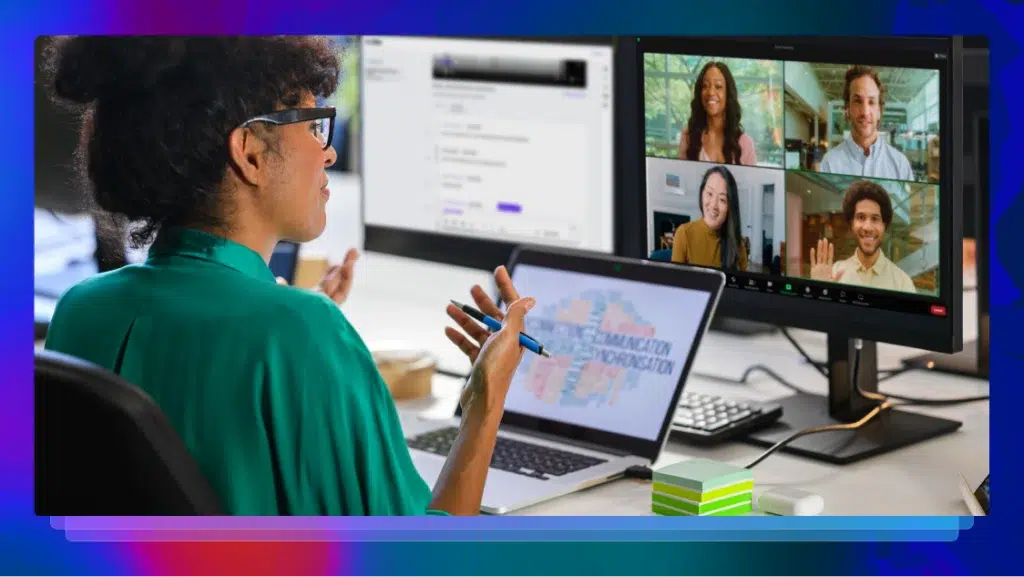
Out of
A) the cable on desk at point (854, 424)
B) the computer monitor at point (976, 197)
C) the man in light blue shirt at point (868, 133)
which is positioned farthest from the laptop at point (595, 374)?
the computer monitor at point (976, 197)

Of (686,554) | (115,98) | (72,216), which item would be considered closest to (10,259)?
(72,216)

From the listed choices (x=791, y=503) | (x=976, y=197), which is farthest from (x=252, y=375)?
(x=976, y=197)

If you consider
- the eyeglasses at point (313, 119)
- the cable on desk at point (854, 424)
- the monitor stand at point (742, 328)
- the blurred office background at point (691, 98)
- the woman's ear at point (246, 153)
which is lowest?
the cable on desk at point (854, 424)

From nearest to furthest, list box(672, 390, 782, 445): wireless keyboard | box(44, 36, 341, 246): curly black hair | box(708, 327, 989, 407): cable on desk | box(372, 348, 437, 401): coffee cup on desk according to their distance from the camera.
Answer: box(44, 36, 341, 246): curly black hair < box(672, 390, 782, 445): wireless keyboard < box(708, 327, 989, 407): cable on desk < box(372, 348, 437, 401): coffee cup on desk

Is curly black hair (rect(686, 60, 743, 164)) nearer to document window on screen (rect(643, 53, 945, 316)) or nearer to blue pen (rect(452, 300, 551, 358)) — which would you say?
document window on screen (rect(643, 53, 945, 316))

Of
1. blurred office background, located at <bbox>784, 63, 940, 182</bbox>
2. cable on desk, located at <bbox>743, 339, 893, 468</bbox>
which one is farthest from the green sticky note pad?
blurred office background, located at <bbox>784, 63, 940, 182</bbox>

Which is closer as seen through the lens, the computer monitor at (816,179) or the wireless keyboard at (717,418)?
the computer monitor at (816,179)

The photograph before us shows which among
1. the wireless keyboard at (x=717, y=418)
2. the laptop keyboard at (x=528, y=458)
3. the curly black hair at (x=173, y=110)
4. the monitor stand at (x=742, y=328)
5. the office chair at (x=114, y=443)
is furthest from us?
the monitor stand at (x=742, y=328)

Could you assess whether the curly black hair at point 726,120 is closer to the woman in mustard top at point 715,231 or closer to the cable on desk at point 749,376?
the woman in mustard top at point 715,231

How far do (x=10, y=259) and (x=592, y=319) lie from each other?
2.32ft

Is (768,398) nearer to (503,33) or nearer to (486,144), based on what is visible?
(486,144)

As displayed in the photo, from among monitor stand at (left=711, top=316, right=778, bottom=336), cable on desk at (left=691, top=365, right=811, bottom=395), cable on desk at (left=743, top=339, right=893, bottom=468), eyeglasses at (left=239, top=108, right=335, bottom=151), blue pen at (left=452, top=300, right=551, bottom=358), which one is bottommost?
cable on desk at (left=743, top=339, right=893, bottom=468)

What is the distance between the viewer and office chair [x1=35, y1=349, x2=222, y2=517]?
1123 mm

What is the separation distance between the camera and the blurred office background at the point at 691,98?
1.50 m
